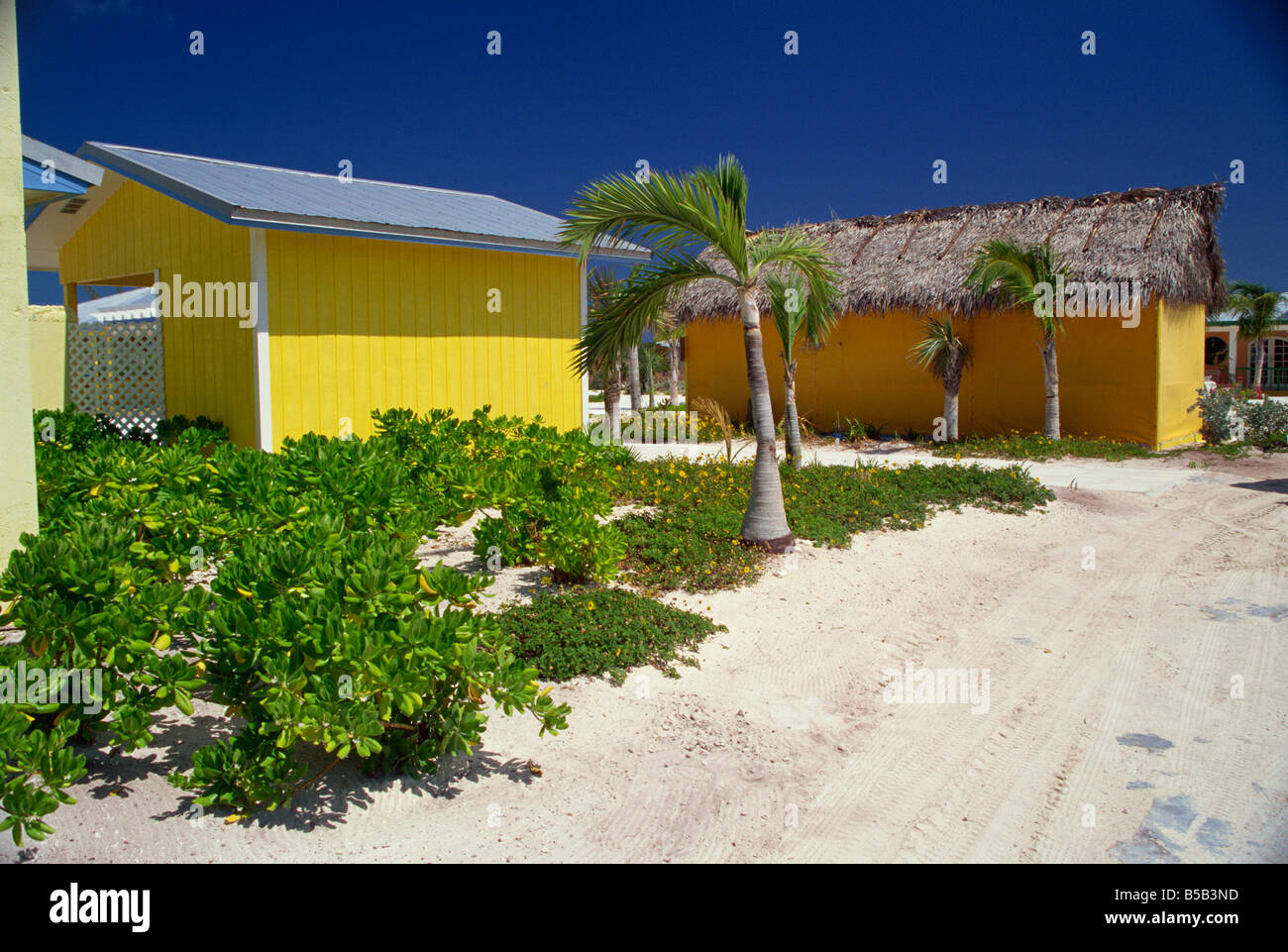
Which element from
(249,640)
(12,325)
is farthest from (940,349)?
(249,640)

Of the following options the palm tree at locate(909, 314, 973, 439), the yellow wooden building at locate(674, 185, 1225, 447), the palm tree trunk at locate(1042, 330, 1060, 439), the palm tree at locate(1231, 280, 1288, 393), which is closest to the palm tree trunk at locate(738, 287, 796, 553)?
the yellow wooden building at locate(674, 185, 1225, 447)

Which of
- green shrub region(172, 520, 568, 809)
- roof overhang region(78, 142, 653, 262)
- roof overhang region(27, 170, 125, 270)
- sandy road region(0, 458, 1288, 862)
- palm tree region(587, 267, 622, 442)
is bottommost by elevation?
sandy road region(0, 458, 1288, 862)

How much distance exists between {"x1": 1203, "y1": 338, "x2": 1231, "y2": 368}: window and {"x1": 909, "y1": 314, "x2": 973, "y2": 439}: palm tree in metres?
24.3

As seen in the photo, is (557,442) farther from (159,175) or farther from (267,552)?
(159,175)

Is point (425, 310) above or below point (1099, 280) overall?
below

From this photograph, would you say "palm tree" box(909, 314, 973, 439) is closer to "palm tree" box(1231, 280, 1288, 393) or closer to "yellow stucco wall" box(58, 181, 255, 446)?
"yellow stucco wall" box(58, 181, 255, 446)

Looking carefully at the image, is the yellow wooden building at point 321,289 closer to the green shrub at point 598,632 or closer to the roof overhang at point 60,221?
the roof overhang at point 60,221

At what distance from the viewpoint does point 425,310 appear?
10.2 m

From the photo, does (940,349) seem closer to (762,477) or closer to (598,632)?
(762,477)

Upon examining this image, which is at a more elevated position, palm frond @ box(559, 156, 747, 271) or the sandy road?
palm frond @ box(559, 156, 747, 271)

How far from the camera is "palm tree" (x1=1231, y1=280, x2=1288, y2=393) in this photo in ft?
103

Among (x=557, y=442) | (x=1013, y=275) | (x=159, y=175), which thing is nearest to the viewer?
(x=557, y=442)

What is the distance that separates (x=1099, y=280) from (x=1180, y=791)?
13022mm
